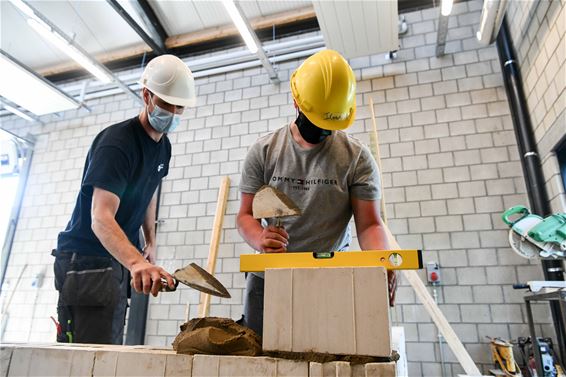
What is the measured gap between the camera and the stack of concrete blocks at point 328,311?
2.47 feet

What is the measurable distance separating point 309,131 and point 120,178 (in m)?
0.75

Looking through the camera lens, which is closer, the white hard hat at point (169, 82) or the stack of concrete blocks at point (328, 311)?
the stack of concrete blocks at point (328, 311)

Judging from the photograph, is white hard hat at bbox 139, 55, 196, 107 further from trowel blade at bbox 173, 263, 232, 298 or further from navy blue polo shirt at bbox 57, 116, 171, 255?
trowel blade at bbox 173, 263, 232, 298

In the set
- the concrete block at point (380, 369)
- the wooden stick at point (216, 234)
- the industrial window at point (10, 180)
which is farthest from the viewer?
the industrial window at point (10, 180)

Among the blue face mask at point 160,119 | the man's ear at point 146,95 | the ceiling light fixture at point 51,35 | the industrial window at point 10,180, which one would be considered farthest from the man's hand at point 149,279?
the industrial window at point 10,180

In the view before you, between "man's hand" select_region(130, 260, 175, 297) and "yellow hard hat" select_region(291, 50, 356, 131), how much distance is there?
0.72m

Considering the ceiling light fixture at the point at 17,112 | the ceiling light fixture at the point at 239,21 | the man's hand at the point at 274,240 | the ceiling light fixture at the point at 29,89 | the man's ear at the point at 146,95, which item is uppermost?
the ceiling light fixture at the point at 17,112

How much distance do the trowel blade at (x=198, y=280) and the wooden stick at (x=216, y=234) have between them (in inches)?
120

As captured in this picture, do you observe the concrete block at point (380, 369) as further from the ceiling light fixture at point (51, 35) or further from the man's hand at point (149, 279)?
the ceiling light fixture at point (51, 35)

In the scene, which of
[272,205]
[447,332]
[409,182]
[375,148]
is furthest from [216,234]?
[272,205]

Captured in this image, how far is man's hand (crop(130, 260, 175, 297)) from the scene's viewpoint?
1053 mm

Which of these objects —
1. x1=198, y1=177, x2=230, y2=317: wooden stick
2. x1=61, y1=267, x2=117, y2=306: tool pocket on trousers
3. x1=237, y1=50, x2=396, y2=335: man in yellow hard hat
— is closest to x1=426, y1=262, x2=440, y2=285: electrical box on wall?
x1=198, y1=177, x2=230, y2=317: wooden stick

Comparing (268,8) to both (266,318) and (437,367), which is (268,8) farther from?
(266,318)

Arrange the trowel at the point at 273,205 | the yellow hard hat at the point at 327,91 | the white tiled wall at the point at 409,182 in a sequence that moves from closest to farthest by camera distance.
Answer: the trowel at the point at 273,205 → the yellow hard hat at the point at 327,91 → the white tiled wall at the point at 409,182
